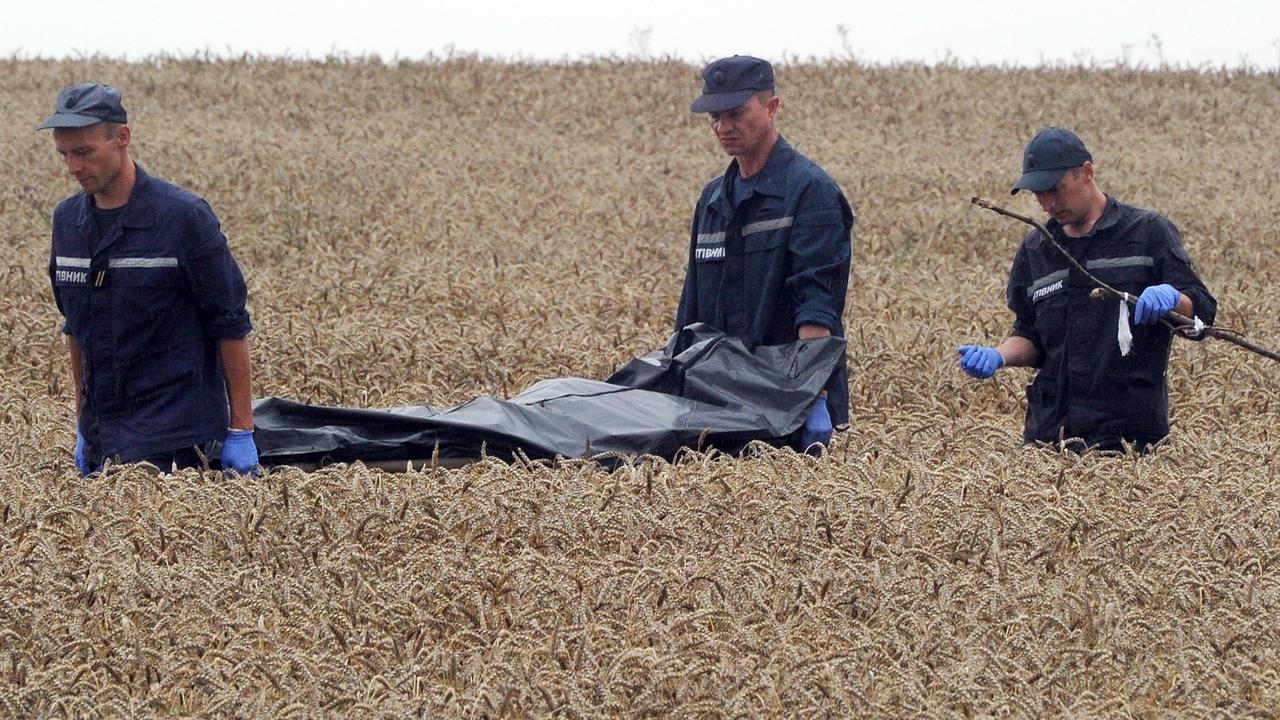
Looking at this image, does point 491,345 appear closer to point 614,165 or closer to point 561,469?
point 561,469

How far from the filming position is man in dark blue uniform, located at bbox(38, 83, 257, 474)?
532cm

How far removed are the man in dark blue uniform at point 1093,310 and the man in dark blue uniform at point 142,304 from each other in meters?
2.48

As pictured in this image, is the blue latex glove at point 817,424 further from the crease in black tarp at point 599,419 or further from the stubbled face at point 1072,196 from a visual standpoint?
the stubbled face at point 1072,196

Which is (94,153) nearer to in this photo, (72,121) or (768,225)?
(72,121)

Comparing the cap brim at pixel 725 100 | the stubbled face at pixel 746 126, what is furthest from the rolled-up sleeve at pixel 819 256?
the cap brim at pixel 725 100

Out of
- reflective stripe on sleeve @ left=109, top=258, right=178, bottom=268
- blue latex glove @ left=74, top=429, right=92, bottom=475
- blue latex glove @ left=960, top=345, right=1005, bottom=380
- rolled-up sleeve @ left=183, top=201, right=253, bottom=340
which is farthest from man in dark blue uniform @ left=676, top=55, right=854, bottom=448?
blue latex glove @ left=74, top=429, right=92, bottom=475

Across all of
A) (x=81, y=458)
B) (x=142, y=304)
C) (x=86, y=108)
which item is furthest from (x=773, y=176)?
(x=81, y=458)

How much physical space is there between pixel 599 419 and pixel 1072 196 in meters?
1.76

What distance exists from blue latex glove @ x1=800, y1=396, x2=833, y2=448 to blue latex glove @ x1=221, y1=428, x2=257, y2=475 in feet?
6.09

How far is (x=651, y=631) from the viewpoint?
12.9 ft

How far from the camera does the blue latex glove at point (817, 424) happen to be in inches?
230

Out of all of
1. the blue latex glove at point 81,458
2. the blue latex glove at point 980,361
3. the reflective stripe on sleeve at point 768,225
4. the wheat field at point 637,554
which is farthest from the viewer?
the reflective stripe on sleeve at point 768,225

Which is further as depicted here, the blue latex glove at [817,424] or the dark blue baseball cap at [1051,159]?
the blue latex glove at [817,424]

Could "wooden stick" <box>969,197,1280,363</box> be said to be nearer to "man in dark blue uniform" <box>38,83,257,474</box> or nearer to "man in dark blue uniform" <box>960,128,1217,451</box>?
"man in dark blue uniform" <box>960,128,1217,451</box>
